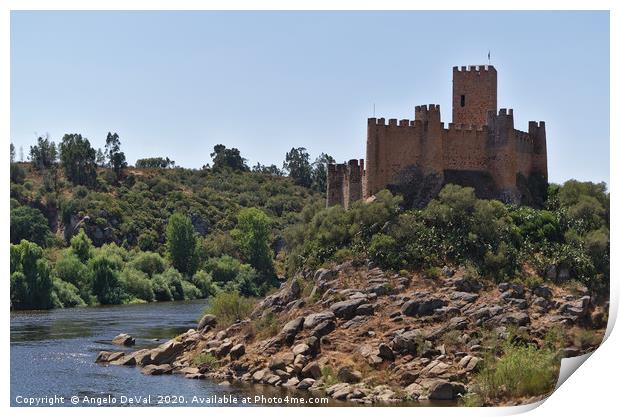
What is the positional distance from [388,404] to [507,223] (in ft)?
36.2

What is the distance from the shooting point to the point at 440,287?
1478 inches

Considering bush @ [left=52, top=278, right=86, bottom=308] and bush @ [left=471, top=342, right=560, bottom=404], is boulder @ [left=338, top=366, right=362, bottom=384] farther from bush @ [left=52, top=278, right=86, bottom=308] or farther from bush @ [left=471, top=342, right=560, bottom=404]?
bush @ [left=52, top=278, right=86, bottom=308]

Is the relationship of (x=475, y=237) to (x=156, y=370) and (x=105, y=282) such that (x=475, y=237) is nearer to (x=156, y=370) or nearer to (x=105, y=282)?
(x=156, y=370)

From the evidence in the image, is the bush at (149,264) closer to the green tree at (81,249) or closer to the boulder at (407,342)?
the green tree at (81,249)

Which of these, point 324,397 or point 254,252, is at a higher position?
point 254,252

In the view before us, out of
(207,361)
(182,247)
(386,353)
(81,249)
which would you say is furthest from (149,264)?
(386,353)

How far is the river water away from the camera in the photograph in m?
32.4

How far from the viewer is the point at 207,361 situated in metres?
37.2

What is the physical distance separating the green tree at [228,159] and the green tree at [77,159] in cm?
2103

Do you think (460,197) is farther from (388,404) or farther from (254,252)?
(254,252)

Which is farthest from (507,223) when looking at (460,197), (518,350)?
(518,350)

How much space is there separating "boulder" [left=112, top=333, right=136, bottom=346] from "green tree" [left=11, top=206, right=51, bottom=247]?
96.6 feet

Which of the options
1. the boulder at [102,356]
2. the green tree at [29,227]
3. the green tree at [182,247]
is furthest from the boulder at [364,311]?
the green tree at [29,227]

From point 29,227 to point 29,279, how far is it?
49.4 feet
